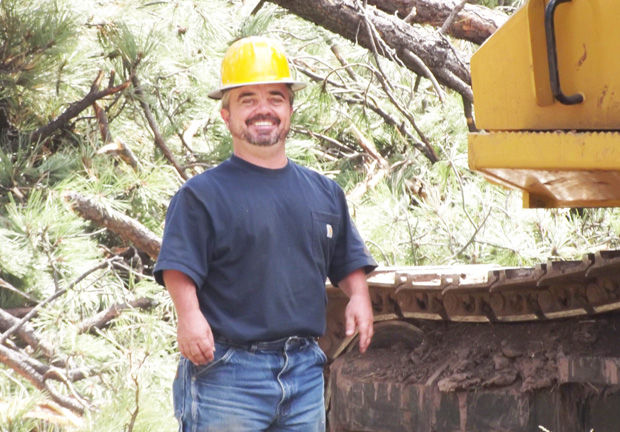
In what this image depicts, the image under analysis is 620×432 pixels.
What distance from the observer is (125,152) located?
5.08 m

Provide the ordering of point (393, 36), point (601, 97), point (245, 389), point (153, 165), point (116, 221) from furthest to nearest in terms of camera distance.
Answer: point (393, 36)
point (153, 165)
point (116, 221)
point (245, 389)
point (601, 97)

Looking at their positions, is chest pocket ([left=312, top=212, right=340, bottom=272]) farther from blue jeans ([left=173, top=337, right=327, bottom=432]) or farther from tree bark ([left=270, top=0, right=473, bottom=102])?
tree bark ([left=270, top=0, right=473, bottom=102])

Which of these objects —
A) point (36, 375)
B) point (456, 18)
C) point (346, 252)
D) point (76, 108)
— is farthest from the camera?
point (456, 18)

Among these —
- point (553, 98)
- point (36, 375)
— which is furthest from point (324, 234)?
point (36, 375)

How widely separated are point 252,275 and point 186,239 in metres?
0.18

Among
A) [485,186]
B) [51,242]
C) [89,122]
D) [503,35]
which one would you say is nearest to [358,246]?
[503,35]

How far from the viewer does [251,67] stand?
2.64 metres

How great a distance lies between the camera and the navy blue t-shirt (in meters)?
2.46

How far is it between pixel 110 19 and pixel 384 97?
150cm

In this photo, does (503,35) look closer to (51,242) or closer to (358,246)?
(358,246)

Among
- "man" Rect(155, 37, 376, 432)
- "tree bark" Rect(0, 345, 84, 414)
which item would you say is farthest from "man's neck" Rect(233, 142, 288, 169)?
"tree bark" Rect(0, 345, 84, 414)

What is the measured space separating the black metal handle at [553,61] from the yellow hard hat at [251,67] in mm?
724

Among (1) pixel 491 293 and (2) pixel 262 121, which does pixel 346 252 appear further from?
(1) pixel 491 293

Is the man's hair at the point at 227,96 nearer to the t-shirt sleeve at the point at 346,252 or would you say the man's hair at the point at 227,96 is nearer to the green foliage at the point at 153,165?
the t-shirt sleeve at the point at 346,252
